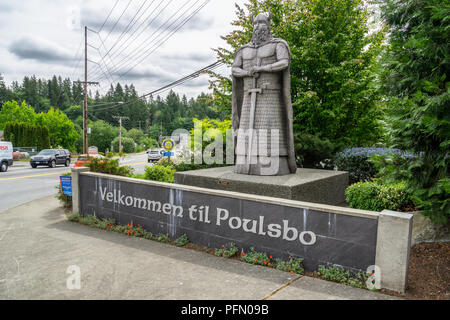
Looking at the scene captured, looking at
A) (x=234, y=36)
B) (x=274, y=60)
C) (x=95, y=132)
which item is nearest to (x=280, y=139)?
(x=274, y=60)

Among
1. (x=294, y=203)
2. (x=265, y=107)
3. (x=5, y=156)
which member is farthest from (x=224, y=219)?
(x=5, y=156)

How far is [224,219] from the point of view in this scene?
5.33m

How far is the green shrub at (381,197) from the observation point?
5.85 metres

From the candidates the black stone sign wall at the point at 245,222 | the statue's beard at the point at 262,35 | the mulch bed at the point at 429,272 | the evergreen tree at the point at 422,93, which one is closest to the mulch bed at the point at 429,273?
the mulch bed at the point at 429,272

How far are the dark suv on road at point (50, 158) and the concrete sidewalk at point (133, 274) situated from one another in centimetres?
2266

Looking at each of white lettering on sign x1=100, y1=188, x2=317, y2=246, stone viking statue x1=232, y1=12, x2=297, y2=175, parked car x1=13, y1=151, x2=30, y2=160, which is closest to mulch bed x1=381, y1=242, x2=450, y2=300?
white lettering on sign x1=100, y1=188, x2=317, y2=246

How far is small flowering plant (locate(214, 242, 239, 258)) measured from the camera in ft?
16.7

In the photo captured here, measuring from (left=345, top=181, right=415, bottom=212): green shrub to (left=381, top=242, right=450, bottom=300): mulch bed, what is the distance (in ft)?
3.28

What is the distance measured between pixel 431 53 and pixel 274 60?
A: 3.59 metres

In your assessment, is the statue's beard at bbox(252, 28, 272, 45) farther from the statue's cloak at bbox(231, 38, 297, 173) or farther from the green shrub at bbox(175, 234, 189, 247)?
the green shrub at bbox(175, 234, 189, 247)

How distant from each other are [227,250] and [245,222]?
0.59 metres

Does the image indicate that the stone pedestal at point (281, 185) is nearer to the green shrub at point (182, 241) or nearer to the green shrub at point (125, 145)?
the green shrub at point (182, 241)

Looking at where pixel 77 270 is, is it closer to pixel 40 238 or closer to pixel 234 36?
pixel 40 238

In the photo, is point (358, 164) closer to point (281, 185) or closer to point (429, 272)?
point (281, 185)
